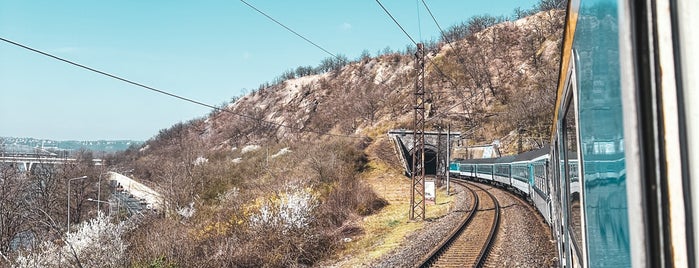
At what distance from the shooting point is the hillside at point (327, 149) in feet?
51.5

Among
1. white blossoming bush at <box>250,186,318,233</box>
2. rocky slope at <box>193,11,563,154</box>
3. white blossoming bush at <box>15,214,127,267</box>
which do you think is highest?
rocky slope at <box>193,11,563,154</box>

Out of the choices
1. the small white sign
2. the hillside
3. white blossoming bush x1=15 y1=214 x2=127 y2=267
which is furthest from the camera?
the small white sign

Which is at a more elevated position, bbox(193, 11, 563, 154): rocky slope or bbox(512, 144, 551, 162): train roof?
bbox(193, 11, 563, 154): rocky slope

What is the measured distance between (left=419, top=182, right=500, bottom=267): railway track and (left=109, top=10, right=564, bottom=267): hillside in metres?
1.80

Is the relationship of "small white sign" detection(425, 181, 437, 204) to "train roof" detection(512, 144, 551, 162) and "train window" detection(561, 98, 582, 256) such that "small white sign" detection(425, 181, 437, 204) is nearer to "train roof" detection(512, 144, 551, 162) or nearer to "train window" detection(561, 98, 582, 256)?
"train roof" detection(512, 144, 551, 162)

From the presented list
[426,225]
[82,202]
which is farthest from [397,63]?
[426,225]

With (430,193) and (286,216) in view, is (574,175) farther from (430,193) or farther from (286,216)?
(430,193)

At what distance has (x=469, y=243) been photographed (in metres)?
13.5

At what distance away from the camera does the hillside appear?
15688mm

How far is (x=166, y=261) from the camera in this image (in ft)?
43.7

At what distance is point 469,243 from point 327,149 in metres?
24.5

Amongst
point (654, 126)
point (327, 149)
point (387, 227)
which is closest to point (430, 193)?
Answer: point (387, 227)

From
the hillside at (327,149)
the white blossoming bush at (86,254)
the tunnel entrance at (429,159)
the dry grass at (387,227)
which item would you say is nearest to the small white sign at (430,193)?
the dry grass at (387,227)

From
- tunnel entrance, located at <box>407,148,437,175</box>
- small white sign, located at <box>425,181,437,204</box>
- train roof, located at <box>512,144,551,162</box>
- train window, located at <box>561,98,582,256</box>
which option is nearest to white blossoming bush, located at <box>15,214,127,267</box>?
small white sign, located at <box>425,181,437,204</box>
